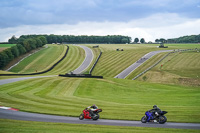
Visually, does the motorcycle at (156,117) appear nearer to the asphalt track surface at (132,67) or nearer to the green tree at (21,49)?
the asphalt track surface at (132,67)

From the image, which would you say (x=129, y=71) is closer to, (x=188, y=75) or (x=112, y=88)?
(x=188, y=75)

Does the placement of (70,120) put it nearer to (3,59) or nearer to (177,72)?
(177,72)

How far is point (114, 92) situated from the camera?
45844 millimetres

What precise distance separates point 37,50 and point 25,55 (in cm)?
1385

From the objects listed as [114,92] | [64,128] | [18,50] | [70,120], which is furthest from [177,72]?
[18,50]

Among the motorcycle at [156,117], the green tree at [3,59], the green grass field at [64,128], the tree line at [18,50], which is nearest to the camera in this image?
the green grass field at [64,128]

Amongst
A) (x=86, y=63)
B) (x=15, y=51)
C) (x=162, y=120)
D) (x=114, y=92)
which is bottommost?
(x=114, y=92)

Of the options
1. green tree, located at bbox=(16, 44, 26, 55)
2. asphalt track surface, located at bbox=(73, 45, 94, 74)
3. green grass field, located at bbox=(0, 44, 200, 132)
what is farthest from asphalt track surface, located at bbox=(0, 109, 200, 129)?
green tree, located at bbox=(16, 44, 26, 55)

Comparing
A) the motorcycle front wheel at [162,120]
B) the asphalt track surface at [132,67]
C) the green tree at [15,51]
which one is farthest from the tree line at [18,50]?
the motorcycle front wheel at [162,120]

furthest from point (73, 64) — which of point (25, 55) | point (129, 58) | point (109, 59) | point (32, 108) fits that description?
point (32, 108)

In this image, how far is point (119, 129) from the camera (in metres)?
19.7

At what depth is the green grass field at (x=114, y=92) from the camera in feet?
82.1

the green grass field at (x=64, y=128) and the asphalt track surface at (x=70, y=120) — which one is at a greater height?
the green grass field at (x=64, y=128)

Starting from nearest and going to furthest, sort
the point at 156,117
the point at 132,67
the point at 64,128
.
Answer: the point at 64,128 → the point at 156,117 → the point at 132,67
